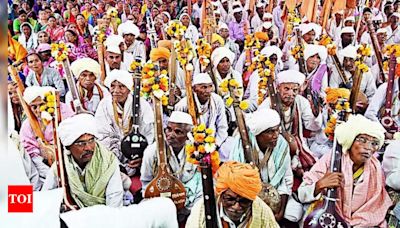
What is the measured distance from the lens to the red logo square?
6.09ft

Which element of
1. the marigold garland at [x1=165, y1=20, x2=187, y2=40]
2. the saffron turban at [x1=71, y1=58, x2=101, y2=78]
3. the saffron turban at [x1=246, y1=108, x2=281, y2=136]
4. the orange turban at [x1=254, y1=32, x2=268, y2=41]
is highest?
the marigold garland at [x1=165, y1=20, x2=187, y2=40]

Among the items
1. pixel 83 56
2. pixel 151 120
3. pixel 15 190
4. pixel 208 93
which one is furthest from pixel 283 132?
pixel 15 190

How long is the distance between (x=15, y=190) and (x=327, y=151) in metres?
1.08

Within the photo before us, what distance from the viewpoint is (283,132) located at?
203 cm

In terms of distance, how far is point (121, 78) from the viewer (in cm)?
202

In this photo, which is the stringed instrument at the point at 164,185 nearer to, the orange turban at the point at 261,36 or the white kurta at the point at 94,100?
the white kurta at the point at 94,100

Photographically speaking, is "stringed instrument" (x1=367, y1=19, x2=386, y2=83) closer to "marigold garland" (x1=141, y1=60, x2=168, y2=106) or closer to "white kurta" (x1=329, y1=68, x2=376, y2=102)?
"white kurta" (x1=329, y1=68, x2=376, y2=102)

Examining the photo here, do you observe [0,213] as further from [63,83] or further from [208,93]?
[208,93]

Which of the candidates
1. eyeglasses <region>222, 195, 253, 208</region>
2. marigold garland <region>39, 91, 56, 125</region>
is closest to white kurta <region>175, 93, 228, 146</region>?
eyeglasses <region>222, 195, 253, 208</region>

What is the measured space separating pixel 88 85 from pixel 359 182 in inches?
40.1

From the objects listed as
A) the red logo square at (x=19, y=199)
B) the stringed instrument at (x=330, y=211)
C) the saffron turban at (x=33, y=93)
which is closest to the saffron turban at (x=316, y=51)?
the stringed instrument at (x=330, y=211)

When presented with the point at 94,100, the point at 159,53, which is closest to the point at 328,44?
the point at 159,53

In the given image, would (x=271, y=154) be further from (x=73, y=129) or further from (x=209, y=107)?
(x=73, y=129)

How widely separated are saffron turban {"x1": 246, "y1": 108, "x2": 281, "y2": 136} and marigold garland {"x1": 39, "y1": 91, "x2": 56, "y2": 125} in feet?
2.23
